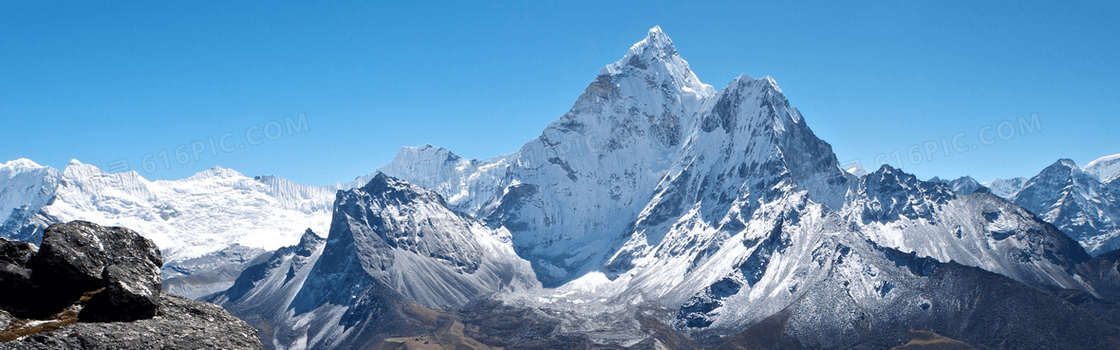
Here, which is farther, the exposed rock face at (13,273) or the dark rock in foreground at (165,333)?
the exposed rock face at (13,273)

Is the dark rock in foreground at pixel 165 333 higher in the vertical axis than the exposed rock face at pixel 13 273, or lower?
lower

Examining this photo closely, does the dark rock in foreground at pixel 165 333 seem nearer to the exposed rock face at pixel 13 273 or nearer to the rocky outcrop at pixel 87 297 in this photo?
the rocky outcrop at pixel 87 297

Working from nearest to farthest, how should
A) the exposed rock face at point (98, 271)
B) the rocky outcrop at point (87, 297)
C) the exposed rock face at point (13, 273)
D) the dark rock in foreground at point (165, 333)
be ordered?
1. the dark rock in foreground at point (165, 333)
2. the rocky outcrop at point (87, 297)
3. the exposed rock face at point (13, 273)
4. the exposed rock face at point (98, 271)

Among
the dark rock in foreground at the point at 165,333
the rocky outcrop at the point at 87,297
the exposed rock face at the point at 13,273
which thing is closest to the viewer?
the dark rock in foreground at the point at 165,333

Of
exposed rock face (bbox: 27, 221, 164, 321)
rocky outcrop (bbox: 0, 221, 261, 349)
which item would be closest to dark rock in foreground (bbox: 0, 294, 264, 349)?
rocky outcrop (bbox: 0, 221, 261, 349)

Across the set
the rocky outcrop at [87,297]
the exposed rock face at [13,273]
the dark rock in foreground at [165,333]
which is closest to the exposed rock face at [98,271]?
the rocky outcrop at [87,297]

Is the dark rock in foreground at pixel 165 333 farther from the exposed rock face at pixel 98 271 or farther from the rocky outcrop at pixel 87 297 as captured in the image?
the exposed rock face at pixel 98 271

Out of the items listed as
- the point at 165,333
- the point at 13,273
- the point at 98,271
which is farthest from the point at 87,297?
the point at 165,333

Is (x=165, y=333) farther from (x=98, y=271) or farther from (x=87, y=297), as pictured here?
(x=98, y=271)

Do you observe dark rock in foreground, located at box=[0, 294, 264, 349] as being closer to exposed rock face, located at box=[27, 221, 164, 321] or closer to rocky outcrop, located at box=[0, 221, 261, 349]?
rocky outcrop, located at box=[0, 221, 261, 349]
